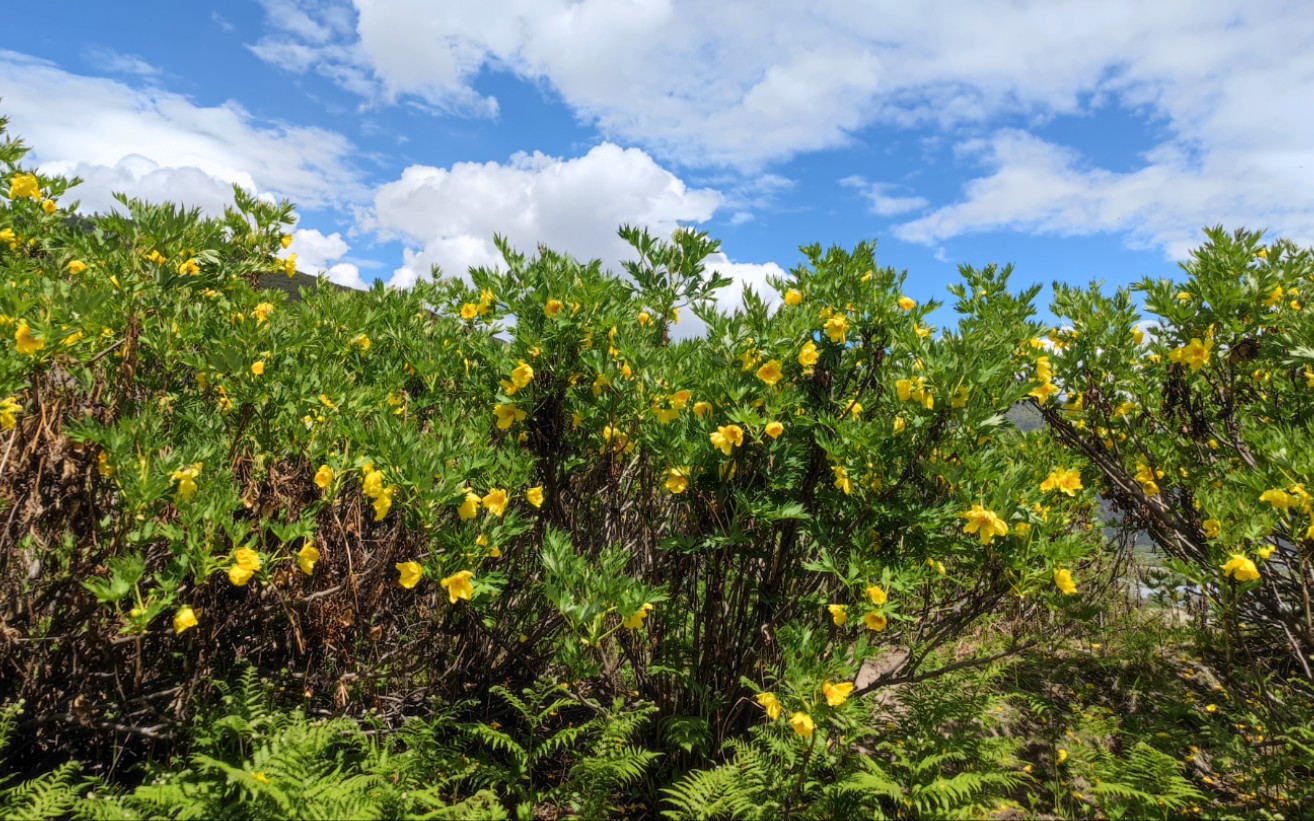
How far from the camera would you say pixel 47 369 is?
2.38 metres

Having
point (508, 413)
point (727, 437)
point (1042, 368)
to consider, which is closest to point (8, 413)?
point (508, 413)

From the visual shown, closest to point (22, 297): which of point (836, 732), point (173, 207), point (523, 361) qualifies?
point (173, 207)

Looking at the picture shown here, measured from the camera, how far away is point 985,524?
7.71ft

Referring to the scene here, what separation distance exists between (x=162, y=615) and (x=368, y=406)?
3.36ft

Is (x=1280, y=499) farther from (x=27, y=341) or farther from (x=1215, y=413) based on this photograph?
(x=27, y=341)

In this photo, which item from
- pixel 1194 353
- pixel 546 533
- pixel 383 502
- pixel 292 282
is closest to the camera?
pixel 383 502

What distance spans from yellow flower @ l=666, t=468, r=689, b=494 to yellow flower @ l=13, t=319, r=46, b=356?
2.09m

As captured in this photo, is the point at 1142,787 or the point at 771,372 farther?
the point at 1142,787

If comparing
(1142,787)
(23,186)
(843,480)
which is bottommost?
(1142,787)

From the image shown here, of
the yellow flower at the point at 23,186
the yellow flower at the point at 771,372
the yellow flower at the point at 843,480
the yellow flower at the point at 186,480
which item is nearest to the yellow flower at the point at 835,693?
the yellow flower at the point at 843,480

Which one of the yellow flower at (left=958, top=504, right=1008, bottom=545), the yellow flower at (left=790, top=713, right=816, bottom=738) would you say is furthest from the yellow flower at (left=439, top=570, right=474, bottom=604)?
the yellow flower at (left=958, top=504, right=1008, bottom=545)

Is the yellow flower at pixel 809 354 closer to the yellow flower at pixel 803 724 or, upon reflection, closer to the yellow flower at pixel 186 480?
the yellow flower at pixel 803 724

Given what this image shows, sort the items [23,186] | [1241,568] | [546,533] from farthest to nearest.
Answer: [23,186] < [546,533] < [1241,568]

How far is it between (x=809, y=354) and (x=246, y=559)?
2014mm
